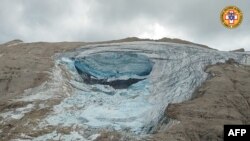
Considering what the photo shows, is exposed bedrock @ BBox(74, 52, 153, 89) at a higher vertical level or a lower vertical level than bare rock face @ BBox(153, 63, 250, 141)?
higher

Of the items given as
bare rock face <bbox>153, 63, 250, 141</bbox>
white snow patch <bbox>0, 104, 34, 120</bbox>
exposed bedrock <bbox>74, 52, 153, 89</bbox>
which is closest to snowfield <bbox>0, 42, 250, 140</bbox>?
exposed bedrock <bbox>74, 52, 153, 89</bbox>

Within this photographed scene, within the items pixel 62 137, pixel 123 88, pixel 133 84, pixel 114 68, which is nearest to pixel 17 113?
pixel 62 137

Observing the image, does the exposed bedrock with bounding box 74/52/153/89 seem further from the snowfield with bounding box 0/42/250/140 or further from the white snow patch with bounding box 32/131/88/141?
the white snow patch with bounding box 32/131/88/141

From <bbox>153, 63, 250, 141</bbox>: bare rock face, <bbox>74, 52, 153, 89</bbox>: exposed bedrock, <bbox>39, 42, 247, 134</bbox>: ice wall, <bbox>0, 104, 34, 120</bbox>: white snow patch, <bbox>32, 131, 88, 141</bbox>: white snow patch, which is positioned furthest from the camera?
<bbox>74, 52, 153, 89</bbox>: exposed bedrock

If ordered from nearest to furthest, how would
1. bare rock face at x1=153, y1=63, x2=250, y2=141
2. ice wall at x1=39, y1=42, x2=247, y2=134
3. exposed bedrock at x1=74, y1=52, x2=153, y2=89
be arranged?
bare rock face at x1=153, y1=63, x2=250, y2=141 < ice wall at x1=39, y1=42, x2=247, y2=134 < exposed bedrock at x1=74, y1=52, x2=153, y2=89

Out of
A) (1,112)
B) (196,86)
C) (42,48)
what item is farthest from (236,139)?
(42,48)

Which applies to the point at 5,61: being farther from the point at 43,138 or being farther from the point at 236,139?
the point at 236,139

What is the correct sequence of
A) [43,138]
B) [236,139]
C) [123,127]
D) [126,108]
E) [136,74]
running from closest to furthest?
[236,139] → [43,138] → [123,127] → [126,108] → [136,74]

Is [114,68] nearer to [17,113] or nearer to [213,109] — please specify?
[17,113]
